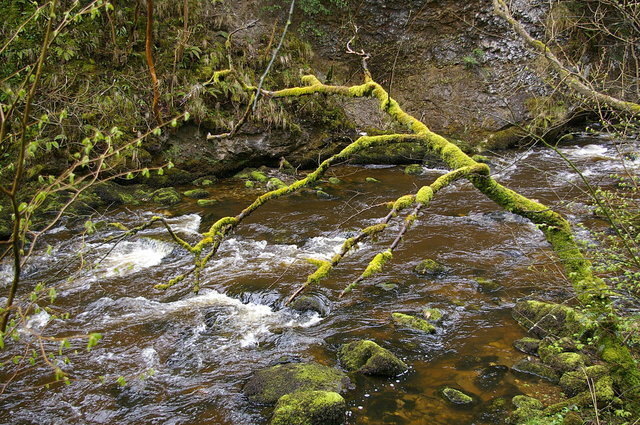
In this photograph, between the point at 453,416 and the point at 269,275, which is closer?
the point at 453,416

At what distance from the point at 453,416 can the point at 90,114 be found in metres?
11.7

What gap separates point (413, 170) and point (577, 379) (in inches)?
376

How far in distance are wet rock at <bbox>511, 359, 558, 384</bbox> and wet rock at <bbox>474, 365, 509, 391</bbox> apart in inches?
6.0

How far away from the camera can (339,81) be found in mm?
18672

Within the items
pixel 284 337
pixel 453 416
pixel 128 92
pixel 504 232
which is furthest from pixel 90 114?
pixel 453 416

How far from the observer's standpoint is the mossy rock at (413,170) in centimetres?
1399

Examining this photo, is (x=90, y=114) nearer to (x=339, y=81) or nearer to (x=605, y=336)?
(x=339, y=81)

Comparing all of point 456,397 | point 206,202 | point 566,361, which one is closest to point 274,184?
point 206,202

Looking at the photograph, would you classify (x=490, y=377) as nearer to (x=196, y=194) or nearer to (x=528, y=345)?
(x=528, y=345)

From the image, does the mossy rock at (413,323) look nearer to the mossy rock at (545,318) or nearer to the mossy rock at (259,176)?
the mossy rock at (545,318)

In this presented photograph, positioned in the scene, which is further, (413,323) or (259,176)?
(259,176)

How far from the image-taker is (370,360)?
18.1 ft

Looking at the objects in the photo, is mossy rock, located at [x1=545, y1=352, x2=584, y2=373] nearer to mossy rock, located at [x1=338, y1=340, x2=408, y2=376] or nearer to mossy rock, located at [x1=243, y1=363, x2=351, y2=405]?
mossy rock, located at [x1=338, y1=340, x2=408, y2=376]

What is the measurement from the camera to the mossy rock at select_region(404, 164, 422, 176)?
1399 centimetres
